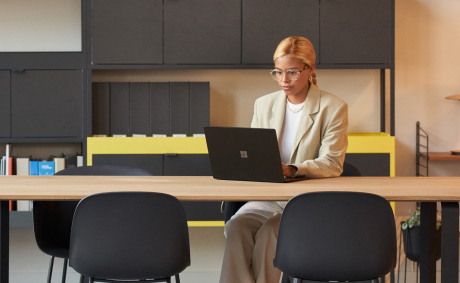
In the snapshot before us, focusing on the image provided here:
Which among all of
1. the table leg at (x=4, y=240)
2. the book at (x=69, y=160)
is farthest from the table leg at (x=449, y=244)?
the book at (x=69, y=160)

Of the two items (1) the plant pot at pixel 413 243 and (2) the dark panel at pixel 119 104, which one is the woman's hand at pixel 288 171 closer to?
(1) the plant pot at pixel 413 243

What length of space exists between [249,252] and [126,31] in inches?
73.1

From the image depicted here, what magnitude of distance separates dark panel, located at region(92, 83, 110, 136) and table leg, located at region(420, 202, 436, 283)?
2.13 metres

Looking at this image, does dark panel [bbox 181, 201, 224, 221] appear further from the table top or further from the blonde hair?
the blonde hair

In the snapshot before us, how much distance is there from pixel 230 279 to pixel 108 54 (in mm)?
1905

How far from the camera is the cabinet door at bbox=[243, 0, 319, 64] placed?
3027 millimetres

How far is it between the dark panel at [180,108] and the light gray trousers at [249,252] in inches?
52.6

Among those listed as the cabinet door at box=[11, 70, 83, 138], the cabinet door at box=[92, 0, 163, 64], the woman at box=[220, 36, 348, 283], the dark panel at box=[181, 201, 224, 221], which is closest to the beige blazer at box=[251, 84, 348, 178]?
the woman at box=[220, 36, 348, 283]

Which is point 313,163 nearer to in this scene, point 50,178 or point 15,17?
point 50,178

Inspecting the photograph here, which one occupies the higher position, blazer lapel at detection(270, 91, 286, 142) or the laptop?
blazer lapel at detection(270, 91, 286, 142)

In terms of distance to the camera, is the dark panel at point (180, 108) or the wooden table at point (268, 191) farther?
the dark panel at point (180, 108)

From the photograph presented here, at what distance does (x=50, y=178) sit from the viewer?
1.90 m

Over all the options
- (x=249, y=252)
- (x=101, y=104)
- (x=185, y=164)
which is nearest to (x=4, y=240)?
(x=249, y=252)

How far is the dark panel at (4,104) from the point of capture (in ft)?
9.81
